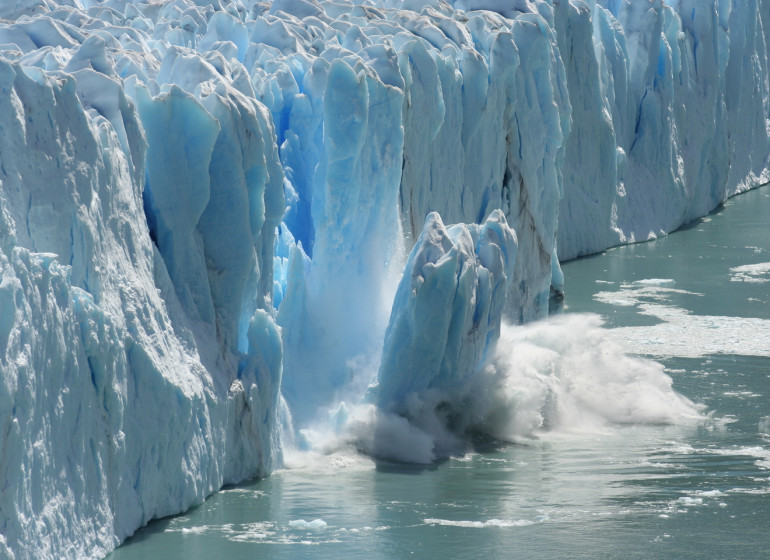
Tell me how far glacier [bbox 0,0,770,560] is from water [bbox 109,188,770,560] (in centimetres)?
35

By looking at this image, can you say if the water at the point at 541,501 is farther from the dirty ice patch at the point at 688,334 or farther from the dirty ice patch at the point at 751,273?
the dirty ice patch at the point at 751,273

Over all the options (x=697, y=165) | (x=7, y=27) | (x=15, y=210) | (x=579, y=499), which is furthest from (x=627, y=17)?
(x=15, y=210)

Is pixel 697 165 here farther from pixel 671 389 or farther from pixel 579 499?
pixel 579 499

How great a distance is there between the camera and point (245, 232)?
9875 mm

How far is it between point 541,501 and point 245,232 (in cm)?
→ 269

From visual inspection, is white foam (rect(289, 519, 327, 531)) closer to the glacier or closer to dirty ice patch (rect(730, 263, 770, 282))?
the glacier

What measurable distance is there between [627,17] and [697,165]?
10.4ft

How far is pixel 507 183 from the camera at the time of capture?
15.9 meters

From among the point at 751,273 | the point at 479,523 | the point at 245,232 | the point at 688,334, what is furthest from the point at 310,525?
the point at 751,273

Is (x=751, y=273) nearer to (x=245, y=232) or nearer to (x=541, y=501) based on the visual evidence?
(x=541, y=501)

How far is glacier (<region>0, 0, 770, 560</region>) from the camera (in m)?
7.85

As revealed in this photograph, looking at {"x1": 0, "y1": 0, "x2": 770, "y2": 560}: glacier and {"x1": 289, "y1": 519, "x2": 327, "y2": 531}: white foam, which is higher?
{"x1": 0, "y1": 0, "x2": 770, "y2": 560}: glacier

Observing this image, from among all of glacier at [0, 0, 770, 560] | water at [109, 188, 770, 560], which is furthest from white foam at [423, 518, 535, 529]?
glacier at [0, 0, 770, 560]

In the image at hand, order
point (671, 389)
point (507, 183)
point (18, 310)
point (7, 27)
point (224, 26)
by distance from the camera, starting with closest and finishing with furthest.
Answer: point (18, 310), point (7, 27), point (671, 389), point (224, 26), point (507, 183)
